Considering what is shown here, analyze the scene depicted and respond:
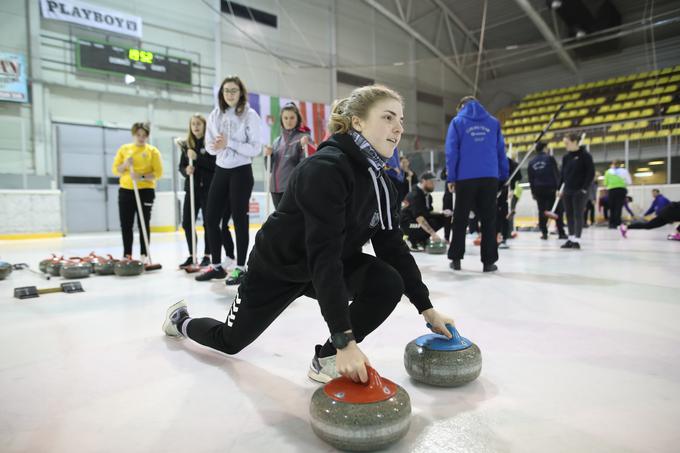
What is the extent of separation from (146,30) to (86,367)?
475 inches

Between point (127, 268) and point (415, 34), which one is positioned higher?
point (415, 34)

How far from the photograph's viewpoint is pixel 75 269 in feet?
11.7

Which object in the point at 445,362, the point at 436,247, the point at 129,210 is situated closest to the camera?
the point at 445,362

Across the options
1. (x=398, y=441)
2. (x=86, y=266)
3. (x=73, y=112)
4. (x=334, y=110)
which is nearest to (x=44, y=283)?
(x=86, y=266)

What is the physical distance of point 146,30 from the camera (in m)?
11.4

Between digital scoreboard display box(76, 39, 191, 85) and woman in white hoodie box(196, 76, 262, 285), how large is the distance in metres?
9.14

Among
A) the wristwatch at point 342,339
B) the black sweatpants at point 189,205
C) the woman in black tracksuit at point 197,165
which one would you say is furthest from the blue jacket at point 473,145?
the wristwatch at point 342,339

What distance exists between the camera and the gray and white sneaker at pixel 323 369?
1347 mm

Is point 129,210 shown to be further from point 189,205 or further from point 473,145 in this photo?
point 473,145

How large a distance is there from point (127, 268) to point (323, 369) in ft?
9.40

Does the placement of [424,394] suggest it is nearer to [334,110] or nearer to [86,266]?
[334,110]

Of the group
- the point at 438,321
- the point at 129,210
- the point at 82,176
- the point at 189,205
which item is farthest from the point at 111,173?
the point at 438,321

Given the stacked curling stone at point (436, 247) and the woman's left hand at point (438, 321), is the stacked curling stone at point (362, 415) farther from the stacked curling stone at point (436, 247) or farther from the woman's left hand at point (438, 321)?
the stacked curling stone at point (436, 247)

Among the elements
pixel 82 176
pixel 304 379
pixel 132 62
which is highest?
pixel 132 62
